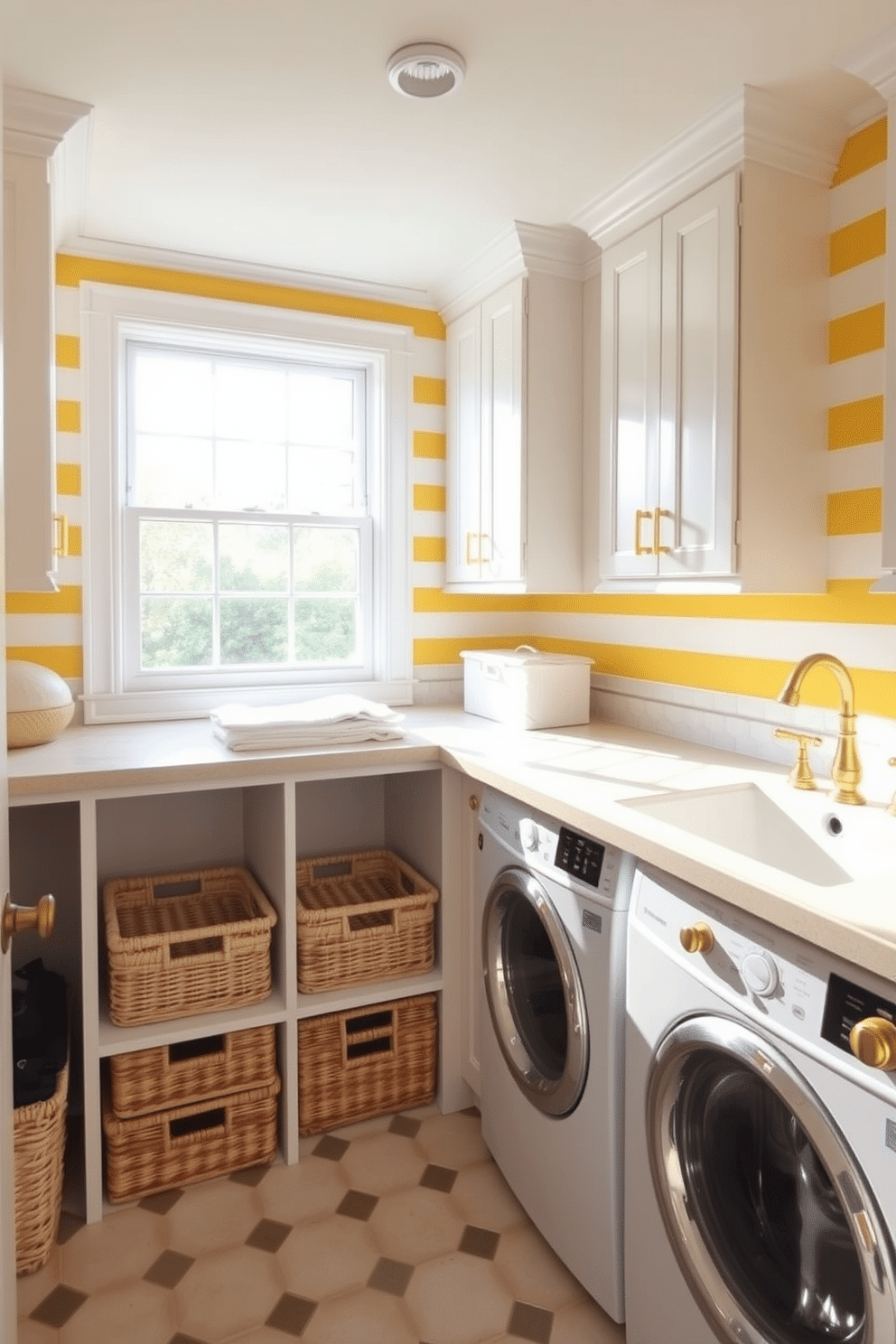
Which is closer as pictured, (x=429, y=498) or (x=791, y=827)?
(x=791, y=827)

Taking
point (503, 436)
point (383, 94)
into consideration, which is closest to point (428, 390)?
point (503, 436)

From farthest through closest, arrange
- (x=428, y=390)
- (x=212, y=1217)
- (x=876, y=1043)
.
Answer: (x=428, y=390)
(x=212, y=1217)
(x=876, y=1043)

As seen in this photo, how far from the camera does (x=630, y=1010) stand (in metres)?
1.59

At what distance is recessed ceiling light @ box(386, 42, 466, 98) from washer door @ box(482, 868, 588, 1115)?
1624 mm

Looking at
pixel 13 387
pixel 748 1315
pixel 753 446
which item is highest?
pixel 13 387

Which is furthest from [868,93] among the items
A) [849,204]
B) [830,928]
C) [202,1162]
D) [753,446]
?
[202,1162]

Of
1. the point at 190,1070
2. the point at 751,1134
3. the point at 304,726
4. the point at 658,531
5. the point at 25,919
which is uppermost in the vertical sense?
the point at 658,531

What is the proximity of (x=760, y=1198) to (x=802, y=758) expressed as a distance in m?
0.85

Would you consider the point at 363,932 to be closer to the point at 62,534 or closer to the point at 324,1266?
the point at 324,1266

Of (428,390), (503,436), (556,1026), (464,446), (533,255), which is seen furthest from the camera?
(428,390)

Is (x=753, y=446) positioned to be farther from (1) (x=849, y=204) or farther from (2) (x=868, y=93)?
(2) (x=868, y=93)

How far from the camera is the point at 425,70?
174 cm

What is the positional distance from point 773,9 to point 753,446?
2.49ft

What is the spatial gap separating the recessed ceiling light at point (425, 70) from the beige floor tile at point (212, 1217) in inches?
96.3
